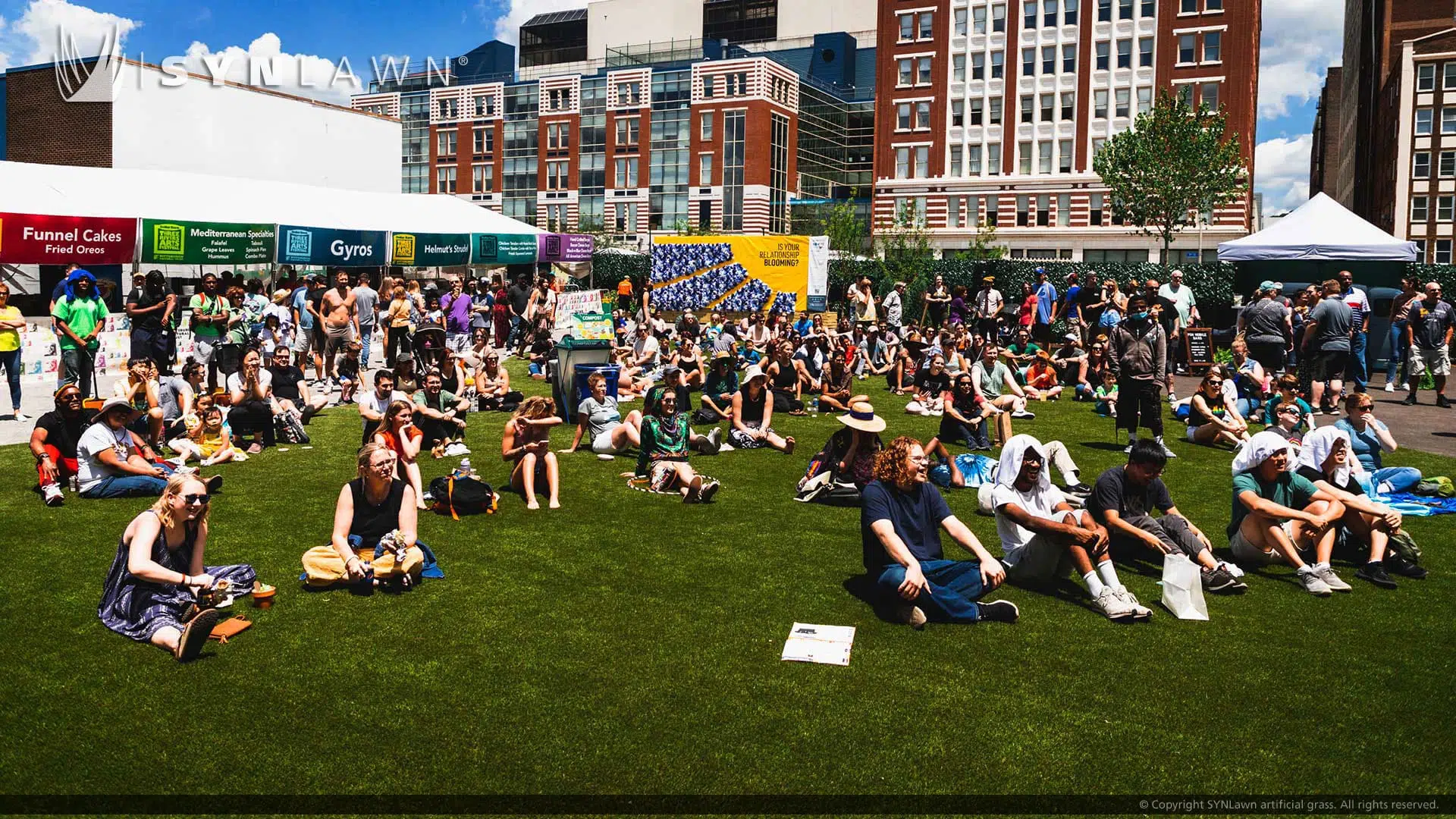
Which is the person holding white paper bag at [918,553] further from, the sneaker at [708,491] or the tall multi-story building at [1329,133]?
the tall multi-story building at [1329,133]

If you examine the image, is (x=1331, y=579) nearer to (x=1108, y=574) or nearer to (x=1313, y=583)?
(x=1313, y=583)

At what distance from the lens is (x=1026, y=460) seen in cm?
834

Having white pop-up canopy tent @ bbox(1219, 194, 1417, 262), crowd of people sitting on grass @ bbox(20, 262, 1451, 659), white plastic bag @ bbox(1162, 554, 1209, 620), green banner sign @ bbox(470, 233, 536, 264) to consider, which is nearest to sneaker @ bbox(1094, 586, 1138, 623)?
crowd of people sitting on grass @ bbox(20, 262, 1451, 659)

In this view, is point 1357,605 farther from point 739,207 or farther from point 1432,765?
point 739,207

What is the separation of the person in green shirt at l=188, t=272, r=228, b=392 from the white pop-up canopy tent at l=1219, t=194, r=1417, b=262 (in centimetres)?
1965

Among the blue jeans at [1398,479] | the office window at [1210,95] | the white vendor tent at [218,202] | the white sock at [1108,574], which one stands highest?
the office window at [1210,95]

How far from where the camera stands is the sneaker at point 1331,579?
337 inches

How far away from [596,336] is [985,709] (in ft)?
39.9

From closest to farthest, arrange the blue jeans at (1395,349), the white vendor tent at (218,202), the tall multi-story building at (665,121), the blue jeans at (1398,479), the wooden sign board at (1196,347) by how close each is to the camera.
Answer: the blue jeans at (1398,479), the blue jeans at (1395,349), the wooden sign board at (1196,347), the white vendor tent at (218,202), the tall multi-story building at (665,121)

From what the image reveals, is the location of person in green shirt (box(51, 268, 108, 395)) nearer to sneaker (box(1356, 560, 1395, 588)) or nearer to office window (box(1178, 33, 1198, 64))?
sneaker (box(1356, 560, 1395, 588))

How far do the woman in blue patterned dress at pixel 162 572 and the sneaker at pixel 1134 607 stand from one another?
566cm

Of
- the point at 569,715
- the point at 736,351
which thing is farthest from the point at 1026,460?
the point at 736,351

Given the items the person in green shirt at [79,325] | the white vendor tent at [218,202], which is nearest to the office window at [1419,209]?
the white vendor tent at [218,202]

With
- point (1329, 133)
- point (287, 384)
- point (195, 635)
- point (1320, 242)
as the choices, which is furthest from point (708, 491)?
point (1329, 133)
